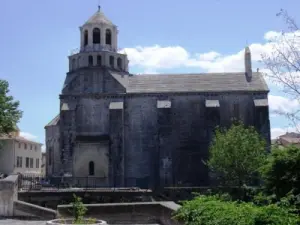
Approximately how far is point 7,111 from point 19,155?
1931 centimetres

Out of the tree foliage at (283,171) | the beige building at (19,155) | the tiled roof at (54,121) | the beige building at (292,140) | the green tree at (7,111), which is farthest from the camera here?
the beige building at (19,155)

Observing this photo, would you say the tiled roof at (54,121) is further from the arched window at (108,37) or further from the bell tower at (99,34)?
the arched window at (108,37)

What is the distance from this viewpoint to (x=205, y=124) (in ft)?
147

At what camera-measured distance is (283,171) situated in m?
18.7

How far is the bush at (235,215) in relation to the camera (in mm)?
7656

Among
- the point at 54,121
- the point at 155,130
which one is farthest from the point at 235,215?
the point at 54,121

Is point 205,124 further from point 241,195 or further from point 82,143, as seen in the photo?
point 241,195

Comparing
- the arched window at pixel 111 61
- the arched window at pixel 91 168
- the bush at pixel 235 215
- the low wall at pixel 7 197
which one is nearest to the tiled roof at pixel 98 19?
the arched window at pixel 111 61

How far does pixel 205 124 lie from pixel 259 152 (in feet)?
31.9

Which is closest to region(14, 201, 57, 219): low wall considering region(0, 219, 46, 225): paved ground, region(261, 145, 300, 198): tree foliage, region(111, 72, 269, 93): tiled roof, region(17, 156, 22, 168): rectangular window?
region(0, 219, 46, 225): paved ground

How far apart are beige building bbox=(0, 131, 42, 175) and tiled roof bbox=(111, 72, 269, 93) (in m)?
18.0

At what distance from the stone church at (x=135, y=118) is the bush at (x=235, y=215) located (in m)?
31.8

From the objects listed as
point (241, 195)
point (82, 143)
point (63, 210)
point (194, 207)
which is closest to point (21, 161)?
point (82, 143)

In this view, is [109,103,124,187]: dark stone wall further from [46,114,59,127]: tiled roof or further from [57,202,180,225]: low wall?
[57,202,180,225]: low wall
